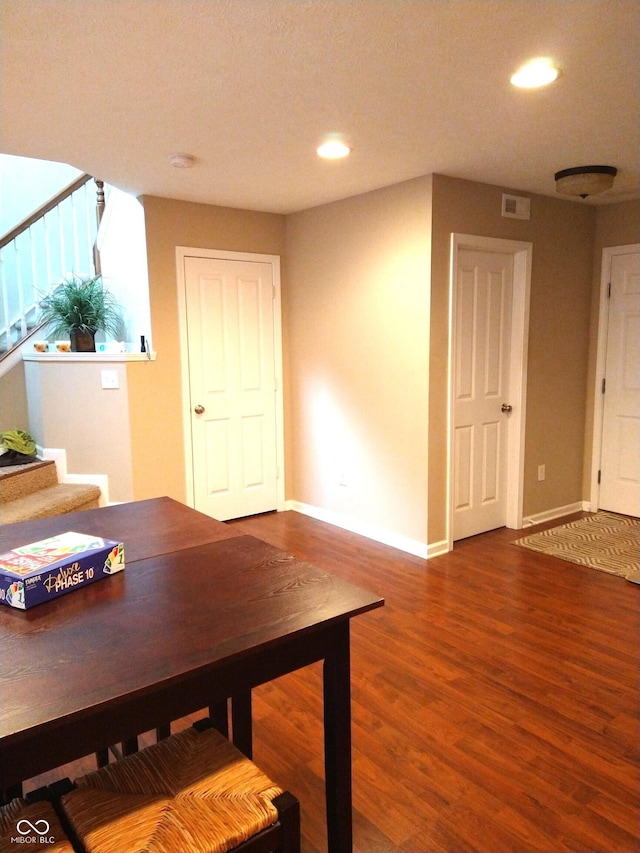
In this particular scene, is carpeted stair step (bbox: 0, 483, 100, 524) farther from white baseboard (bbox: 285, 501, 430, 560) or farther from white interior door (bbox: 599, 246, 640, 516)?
white interior door (bbox: 599, 246, 640, 516)

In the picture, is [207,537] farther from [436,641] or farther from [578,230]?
[578,230]

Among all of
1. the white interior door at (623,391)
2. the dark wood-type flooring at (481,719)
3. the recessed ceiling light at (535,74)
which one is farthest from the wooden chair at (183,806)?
the white interior door at (623,391)

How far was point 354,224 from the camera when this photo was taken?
4086 mm

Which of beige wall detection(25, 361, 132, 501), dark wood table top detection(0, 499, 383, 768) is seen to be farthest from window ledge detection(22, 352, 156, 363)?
dark wood table top detection(0, 499, 383, 768)

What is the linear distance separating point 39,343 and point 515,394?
349cm

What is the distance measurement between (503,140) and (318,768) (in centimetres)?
290

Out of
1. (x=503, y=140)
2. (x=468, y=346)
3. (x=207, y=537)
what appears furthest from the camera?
(x=468, y=346)

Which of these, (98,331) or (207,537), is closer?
(207,537)

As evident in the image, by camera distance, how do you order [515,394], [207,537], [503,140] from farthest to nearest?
1. [515,394]
2. [503,140]
3. [207,537]

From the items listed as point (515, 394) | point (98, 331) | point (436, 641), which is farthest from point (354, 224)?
point (436, 641)

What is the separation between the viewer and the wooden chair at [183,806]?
1071 millimetres

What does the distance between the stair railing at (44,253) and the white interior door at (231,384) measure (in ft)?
3.73

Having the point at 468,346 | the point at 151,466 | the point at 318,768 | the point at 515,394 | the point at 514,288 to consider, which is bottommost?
the point at 318,768

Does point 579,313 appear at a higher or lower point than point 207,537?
higher
